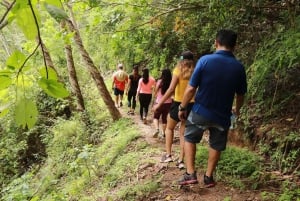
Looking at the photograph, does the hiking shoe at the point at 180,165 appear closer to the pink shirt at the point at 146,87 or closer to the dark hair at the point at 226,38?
the dark hair at the point at 226,38

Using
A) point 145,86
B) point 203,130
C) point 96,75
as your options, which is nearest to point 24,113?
point 203,130

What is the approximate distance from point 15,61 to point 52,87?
13cm

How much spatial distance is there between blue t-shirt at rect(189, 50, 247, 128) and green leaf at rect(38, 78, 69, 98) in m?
3.45

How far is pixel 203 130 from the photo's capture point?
4809 mm

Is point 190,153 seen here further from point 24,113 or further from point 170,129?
point 24,113

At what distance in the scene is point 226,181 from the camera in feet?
17.4

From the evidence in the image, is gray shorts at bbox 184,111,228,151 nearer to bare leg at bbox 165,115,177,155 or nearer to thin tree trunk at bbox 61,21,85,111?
bare leg at bbox 165,115,177,155

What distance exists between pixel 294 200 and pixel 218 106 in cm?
141

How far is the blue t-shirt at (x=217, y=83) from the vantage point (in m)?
4.41

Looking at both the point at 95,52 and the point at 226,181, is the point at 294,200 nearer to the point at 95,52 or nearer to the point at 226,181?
the point at 226,181

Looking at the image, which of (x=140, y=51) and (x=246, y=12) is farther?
(x=140, y=51)

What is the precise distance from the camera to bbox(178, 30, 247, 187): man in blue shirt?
14.5 feet

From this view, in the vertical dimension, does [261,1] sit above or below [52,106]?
above

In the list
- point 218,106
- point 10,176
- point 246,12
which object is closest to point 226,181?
point 218,106
